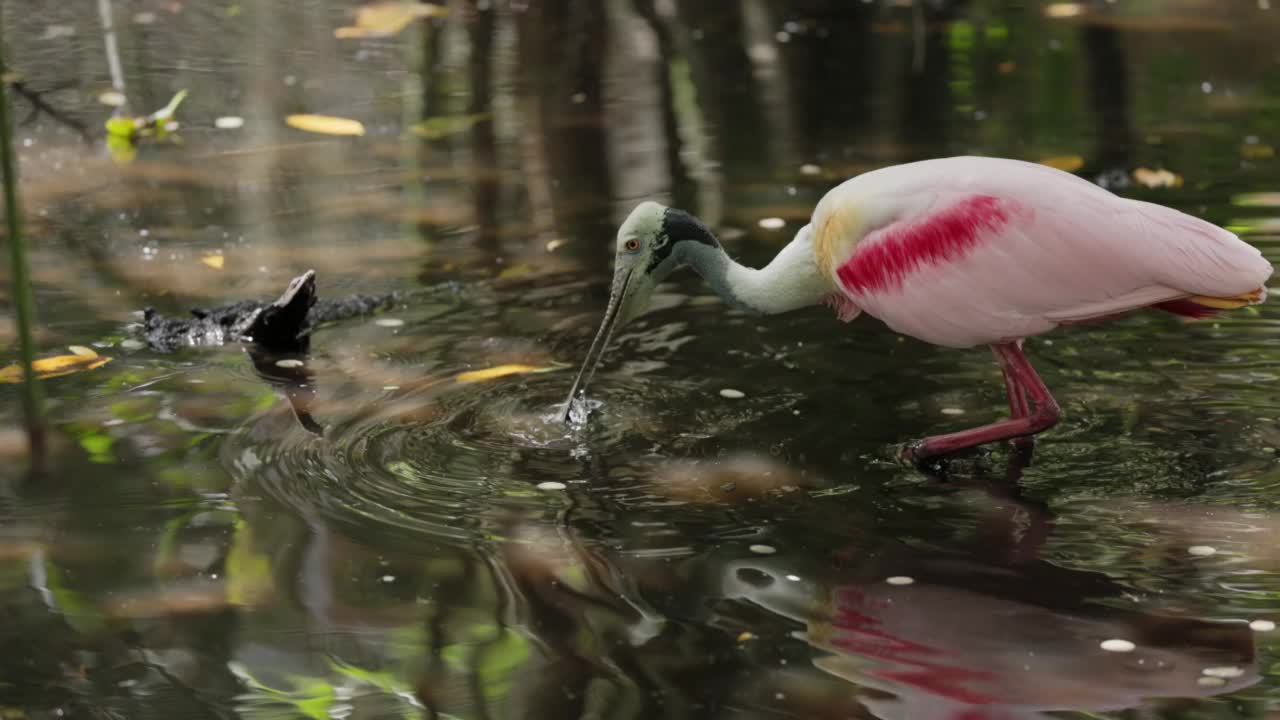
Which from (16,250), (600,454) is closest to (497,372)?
(600,454)

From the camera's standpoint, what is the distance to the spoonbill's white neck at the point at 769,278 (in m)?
5.35

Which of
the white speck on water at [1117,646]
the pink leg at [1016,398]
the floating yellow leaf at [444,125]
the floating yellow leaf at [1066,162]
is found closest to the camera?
the white speck on water at [1117,646]

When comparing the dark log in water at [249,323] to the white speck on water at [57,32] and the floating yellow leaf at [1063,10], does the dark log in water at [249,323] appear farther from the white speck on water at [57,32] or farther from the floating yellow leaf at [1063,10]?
the floating yellow leaf at [1063,10]

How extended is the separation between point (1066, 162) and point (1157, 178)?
58cm

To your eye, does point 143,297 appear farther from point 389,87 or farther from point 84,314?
point 389,87

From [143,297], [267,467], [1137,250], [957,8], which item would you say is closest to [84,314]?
[143,297]

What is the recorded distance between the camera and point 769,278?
17.7ft

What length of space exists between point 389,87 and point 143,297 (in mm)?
3767

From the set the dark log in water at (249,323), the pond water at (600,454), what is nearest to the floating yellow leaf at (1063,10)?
the pond water at (600,454)

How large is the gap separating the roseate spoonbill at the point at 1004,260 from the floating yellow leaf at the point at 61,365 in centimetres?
253

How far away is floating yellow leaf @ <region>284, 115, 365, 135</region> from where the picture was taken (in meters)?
9.60

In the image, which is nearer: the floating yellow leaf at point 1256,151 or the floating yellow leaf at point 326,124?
the floating yellow leaf at point 1256,151

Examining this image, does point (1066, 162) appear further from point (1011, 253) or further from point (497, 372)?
point (1011, 253)

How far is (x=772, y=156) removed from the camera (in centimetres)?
884
